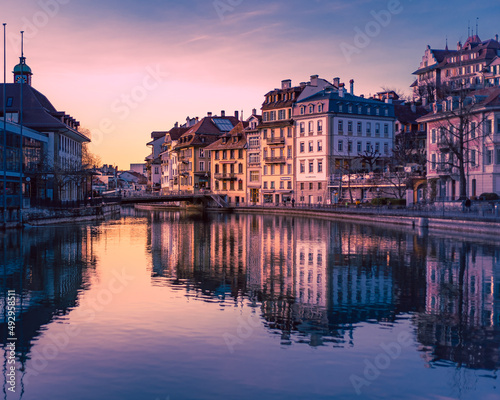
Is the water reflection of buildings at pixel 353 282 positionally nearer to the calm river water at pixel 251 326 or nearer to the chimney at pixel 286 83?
the calm river water at pixel 251 326

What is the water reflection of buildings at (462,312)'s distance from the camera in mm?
15961

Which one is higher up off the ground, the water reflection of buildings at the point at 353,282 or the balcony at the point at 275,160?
the balcony at the point at 275,160

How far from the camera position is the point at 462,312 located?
20781mm

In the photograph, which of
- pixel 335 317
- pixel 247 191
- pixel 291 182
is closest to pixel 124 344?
pixel 335 317

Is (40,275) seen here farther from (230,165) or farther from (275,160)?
(230,165)

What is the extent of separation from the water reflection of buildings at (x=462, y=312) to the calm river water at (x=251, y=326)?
2.5 inches

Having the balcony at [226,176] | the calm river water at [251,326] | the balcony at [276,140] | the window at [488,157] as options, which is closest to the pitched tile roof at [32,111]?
the balcony at [276,140]

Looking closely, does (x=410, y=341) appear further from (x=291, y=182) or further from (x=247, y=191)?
(x=247, y=191)

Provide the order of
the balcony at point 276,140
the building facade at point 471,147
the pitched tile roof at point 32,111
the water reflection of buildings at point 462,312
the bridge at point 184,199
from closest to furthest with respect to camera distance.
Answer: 1. the water reflection of buildings at point 462,312
2. the building facade at point 471,147
3. the pitched tile roof at point 32,111
4. the bridge at point 184,199
5. the balcony at point 276,140

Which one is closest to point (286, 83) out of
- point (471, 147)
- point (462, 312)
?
point (471, 147)

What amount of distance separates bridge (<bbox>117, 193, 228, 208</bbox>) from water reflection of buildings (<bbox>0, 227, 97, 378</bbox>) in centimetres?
5301

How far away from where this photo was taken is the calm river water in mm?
13844

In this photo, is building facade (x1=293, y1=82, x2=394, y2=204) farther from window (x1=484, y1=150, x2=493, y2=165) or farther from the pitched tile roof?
the pitched tile roof

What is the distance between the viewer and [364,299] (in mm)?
23016
